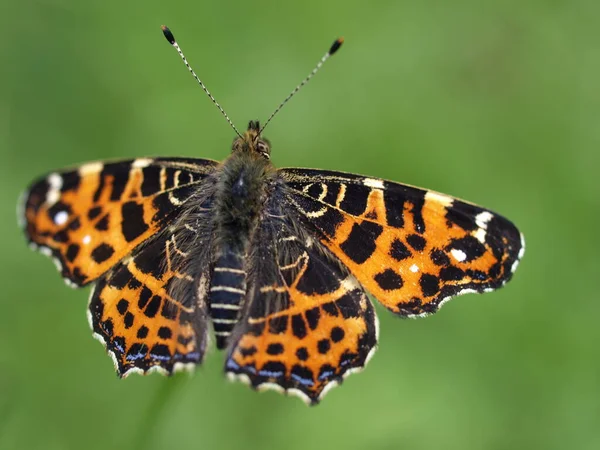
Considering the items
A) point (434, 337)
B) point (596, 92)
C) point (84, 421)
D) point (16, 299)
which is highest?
point (596, 92)

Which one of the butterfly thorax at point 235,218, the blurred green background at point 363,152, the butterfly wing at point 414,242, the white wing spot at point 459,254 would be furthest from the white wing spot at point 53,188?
the white wing spot at point 459,254

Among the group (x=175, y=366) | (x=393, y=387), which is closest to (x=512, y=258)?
(x=175, y=366)

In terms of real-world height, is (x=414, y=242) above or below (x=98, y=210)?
above

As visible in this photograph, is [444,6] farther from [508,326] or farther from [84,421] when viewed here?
[84,421]

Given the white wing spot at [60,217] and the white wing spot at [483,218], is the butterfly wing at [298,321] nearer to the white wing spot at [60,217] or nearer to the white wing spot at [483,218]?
the white wing spot at [483,218]

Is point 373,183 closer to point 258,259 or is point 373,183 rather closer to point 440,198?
point 440,198

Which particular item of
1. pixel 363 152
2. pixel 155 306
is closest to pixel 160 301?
pixel 155 306

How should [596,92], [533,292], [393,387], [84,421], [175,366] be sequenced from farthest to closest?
[596,92]
[533,292]
[393,387]
[84,421]
[175,366]
